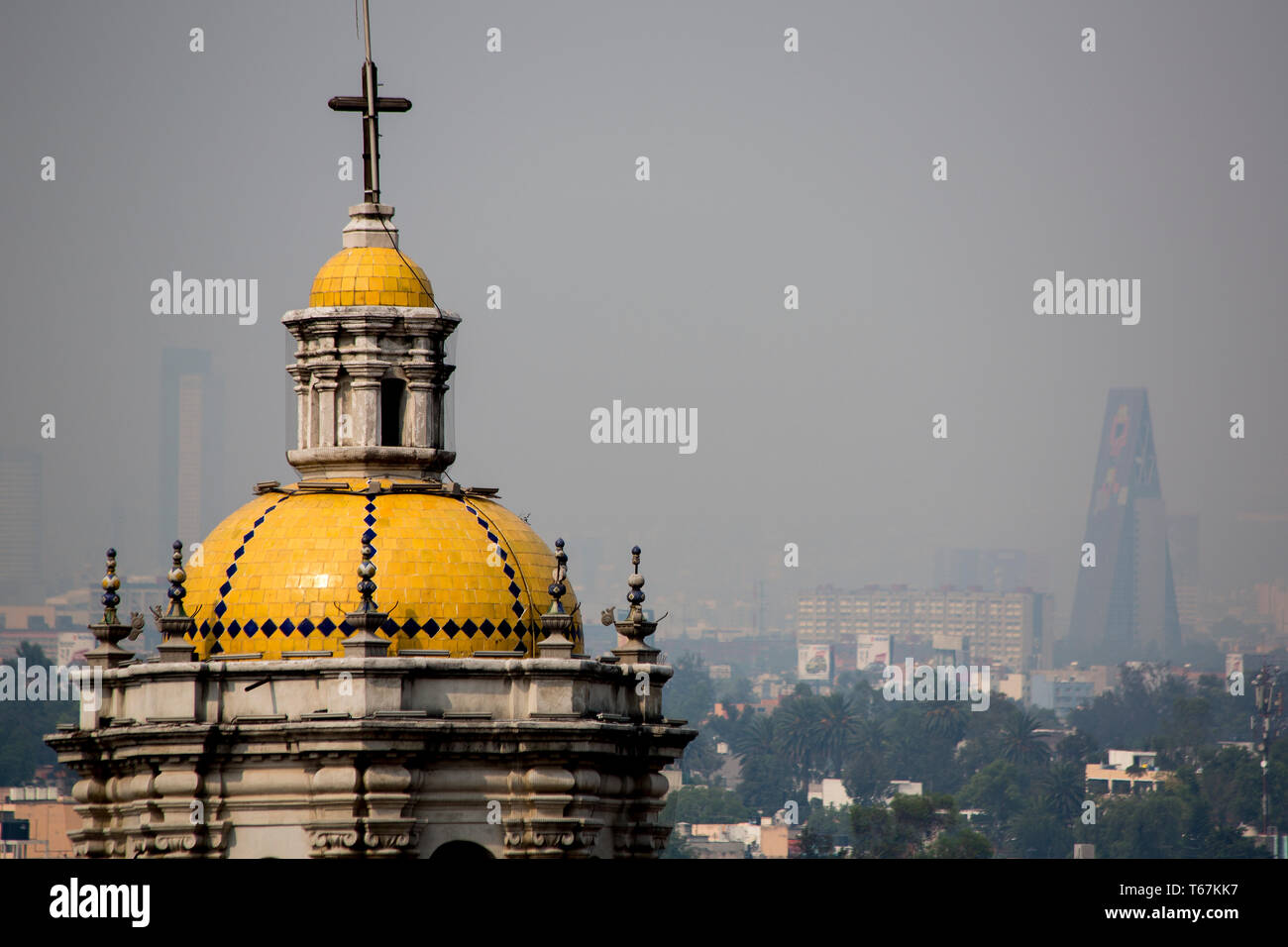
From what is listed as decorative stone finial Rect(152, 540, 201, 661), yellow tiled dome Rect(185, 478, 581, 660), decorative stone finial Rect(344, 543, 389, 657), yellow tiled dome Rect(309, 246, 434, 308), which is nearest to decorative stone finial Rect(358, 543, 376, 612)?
decorative stone finial Rect(344, 543, 389, 657)

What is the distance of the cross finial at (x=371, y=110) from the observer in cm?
7838

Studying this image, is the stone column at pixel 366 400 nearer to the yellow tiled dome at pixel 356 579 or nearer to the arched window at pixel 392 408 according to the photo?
the arched window at pixel 392 408

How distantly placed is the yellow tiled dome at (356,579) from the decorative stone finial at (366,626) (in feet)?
2.35

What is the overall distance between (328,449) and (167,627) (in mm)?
5411

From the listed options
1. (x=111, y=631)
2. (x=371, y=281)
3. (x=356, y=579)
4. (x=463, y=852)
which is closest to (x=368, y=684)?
(x=356, y=579)

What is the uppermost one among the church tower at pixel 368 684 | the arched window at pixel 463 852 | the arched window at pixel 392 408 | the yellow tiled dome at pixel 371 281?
the yellow tiled dome at pixel 371 281

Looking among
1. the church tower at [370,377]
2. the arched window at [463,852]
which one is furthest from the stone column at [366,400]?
the arched window at [463,852]

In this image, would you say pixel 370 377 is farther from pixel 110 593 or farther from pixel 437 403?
pixel 110 593

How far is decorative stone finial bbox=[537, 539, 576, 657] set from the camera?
2874 inches

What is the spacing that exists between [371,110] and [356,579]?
11.0 m

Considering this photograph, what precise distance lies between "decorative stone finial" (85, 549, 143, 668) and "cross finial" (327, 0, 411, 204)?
31.8 ft
